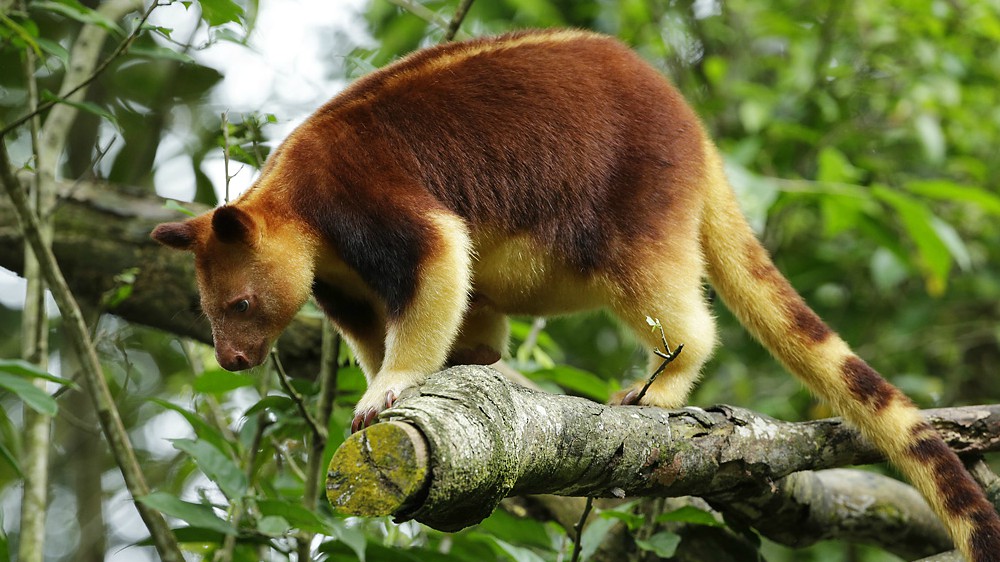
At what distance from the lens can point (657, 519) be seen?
3.77 meters

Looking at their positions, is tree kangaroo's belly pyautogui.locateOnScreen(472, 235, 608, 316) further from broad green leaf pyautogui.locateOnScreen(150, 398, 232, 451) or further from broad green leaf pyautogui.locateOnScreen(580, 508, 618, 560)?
broad green leaf pyautogui.locateOnScreen(150, 398, 232, 451)

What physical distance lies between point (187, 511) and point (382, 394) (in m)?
0.74

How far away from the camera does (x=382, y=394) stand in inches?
133

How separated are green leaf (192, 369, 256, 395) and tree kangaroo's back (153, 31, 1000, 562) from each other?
0.29ft

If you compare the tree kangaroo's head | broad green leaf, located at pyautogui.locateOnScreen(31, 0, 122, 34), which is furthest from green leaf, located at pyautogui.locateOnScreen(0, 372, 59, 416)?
broad green leaf, located at pyautogui.locateOnScreen(31, 0, 122, 34)

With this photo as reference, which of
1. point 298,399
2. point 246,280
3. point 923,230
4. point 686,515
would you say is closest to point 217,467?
point 298,399

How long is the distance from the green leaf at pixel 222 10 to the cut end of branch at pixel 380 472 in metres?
2.07

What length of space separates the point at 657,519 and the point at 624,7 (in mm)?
4548

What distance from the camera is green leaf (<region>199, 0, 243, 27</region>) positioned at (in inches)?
143

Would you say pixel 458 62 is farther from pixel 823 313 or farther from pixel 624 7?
pixel 823 313

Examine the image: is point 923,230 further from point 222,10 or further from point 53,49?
point 53,49

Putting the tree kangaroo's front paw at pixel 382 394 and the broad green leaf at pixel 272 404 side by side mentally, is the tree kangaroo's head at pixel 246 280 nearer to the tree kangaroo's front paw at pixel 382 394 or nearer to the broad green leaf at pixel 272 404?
the broad green leaf at pixel 272 404

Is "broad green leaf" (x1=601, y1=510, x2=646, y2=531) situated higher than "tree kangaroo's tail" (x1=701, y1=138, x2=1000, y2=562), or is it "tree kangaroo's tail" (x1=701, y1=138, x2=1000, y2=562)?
"tree kangaroo's tail" (x1=701, y1=138, x2=1000, y2=562)

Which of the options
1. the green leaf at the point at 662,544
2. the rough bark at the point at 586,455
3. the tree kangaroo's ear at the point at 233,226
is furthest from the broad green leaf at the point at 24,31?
the green leaf at the point at 662,544
